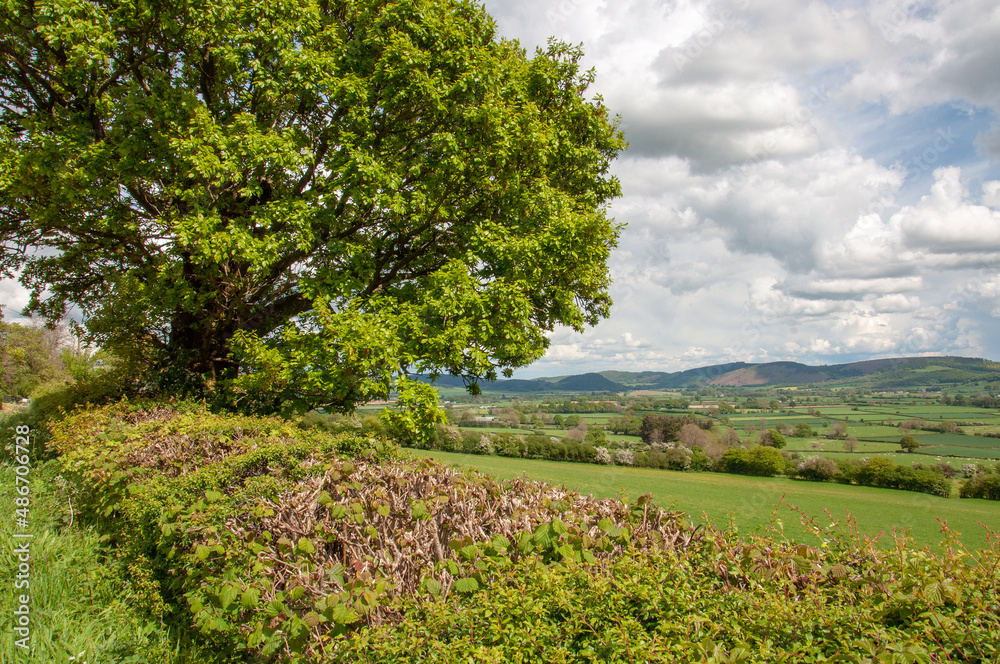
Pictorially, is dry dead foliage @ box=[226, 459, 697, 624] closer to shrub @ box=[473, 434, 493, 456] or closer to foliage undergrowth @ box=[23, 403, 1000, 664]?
foliage undergrowth @ box=[23, 403, 1000, 664]

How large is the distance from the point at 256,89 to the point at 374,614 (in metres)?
10.7

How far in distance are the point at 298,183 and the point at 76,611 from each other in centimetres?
840

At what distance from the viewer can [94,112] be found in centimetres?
1017

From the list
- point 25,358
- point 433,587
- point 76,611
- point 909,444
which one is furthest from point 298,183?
point 25,358

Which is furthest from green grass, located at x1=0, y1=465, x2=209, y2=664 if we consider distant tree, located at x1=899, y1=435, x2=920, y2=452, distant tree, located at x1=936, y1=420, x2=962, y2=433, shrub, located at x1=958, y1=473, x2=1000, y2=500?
distant tree, located at x1=936, y1=420, x2=962, y2=433

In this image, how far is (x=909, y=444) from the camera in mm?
26891

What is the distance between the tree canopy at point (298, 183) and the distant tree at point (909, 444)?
25505 millimetres

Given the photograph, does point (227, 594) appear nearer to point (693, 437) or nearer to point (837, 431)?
point (693, 437)

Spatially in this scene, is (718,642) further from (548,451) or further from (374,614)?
(548,451)

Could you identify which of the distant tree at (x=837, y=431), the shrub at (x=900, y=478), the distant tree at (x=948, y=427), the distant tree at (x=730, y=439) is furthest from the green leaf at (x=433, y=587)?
the distant tree at (x=948, y=427)

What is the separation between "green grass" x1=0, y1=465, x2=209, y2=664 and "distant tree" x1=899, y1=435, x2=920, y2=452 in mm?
33081

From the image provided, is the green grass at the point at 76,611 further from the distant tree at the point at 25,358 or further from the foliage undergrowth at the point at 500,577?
the distant tree at the point at 25,358

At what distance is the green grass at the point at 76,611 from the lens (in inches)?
158

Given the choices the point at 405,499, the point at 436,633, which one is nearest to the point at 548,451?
the point at 405,499
